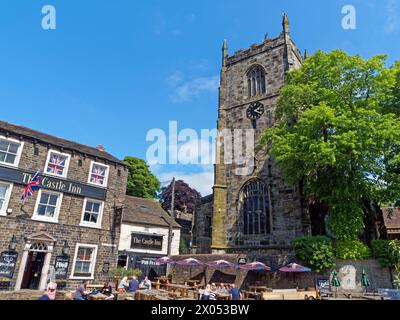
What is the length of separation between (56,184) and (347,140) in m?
18.1

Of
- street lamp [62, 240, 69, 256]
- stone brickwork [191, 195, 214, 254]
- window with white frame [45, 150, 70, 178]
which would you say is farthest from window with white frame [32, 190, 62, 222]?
stone brickwork [191, 195, 214, 254]

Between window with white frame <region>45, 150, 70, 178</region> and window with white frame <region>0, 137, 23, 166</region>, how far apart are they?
1.69 meters

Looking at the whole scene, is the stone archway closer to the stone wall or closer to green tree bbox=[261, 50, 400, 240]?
the stone wall

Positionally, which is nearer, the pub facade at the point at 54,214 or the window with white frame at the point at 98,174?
the pub facade at the point at 54,214

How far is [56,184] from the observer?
681 inches

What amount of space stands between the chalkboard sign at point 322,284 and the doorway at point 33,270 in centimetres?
1637

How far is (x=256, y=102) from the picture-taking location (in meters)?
27.3

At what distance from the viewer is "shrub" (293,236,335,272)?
1642cm

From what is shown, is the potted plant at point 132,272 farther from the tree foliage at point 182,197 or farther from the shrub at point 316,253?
the tree foliage at point 182,197

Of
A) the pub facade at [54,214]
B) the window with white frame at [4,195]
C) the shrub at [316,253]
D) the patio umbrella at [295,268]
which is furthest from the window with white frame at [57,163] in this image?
the shrub at [316,253]

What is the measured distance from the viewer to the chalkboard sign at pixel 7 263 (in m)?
14.3

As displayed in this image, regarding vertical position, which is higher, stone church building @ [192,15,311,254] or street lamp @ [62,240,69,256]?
stone church building @ [192,15,311,254]

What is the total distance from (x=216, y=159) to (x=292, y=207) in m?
8.81

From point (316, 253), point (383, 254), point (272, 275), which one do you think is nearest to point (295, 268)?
point (316, 253)
